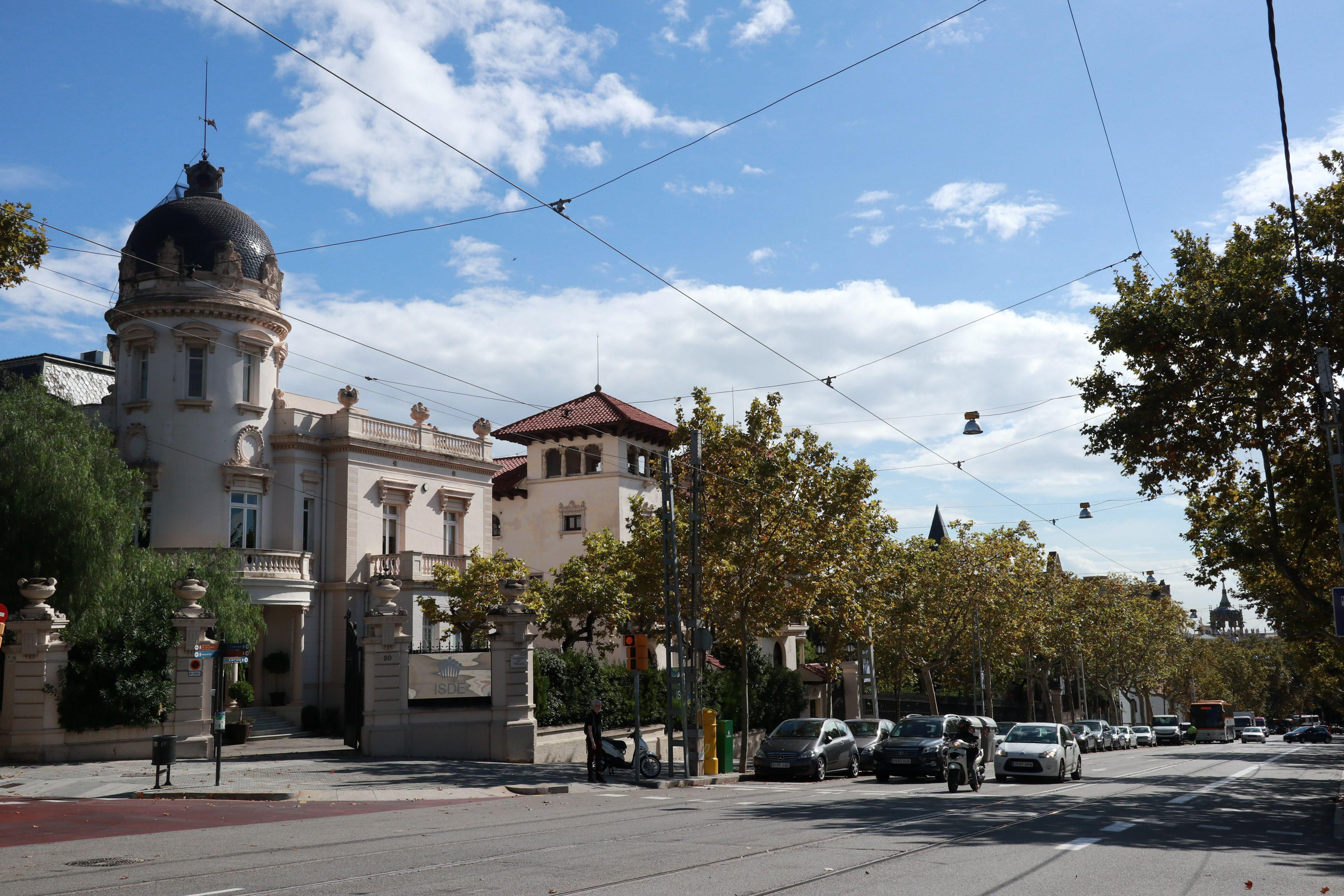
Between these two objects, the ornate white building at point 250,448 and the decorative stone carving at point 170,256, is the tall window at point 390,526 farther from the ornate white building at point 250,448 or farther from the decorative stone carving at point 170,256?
the decorative stone carving at point 170,256

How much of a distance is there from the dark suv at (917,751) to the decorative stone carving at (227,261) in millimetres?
26825

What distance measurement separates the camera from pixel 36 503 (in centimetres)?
2819

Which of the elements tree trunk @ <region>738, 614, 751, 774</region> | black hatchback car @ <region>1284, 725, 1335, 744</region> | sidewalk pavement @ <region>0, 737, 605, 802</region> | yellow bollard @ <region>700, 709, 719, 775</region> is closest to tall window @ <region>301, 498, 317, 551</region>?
sidewalk pavement @ <region>0, 737, 605, 802</region>

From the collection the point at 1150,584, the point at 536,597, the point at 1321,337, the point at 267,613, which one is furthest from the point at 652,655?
the point at 1150,584

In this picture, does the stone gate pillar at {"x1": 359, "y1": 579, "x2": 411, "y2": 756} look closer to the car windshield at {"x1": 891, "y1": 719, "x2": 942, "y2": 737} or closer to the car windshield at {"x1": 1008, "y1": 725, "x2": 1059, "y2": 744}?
the car windshield at {"x1": 891, "y1": 719, "x2": 942, "y2": 737}

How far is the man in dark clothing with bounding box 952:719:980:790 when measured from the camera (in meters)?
23.1

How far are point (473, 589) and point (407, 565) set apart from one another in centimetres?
502

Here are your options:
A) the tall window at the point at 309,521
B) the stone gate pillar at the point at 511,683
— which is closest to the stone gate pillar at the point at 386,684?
the stone gate pillar at the point at 511,683

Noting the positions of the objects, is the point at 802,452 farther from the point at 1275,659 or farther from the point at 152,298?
the point at 1275,659

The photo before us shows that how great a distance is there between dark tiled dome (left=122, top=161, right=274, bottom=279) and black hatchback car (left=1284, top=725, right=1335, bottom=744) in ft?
266

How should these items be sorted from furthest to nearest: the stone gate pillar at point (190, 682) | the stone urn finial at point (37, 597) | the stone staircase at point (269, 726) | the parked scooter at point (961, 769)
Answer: the stone staircase at point (269, 726) < the stone gate pillar at point (190, 682) < the stone urn finial at point (37, 597) < the parked scooter at point (961, 769)

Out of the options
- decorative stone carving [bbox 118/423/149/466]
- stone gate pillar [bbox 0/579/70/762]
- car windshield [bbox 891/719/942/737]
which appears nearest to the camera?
stone gate pillar [bbox 0/579/70/762]

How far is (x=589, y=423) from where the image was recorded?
5125cm

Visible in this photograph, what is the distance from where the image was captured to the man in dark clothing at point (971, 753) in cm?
2306
